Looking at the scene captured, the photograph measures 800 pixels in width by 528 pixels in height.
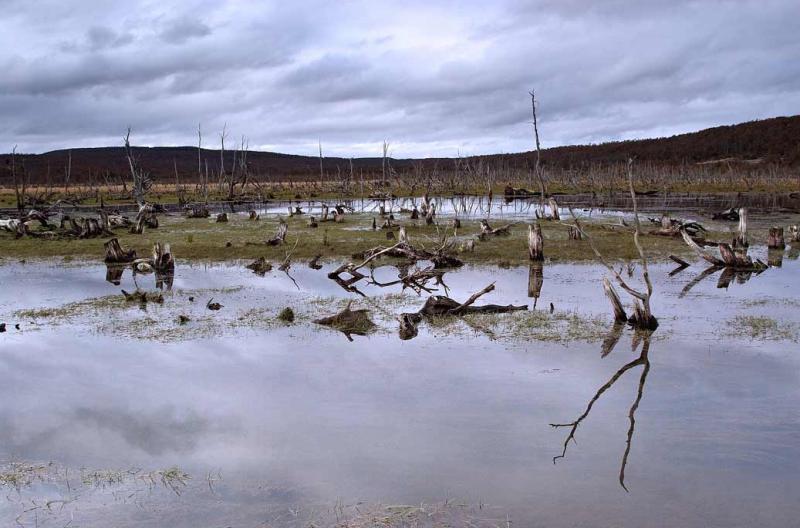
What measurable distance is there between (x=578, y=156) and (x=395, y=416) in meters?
149

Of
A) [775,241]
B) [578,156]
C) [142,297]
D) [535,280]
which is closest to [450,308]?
[535,280]

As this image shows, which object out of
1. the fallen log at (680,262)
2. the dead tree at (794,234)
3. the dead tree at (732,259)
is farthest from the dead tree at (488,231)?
the dead tree at (794,234)

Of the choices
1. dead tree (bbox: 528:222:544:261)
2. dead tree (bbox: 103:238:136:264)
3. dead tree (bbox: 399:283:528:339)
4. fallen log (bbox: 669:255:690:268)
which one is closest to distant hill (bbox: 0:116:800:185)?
dead tree (bbox: 528:222:544:261)

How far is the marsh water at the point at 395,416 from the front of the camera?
21.6 ft

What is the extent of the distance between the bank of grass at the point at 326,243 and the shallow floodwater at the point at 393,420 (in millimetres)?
7598

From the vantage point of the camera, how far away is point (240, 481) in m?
7.05

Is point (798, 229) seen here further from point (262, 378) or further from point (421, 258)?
point (262, 378)

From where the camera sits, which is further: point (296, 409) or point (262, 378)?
point (262, 378)

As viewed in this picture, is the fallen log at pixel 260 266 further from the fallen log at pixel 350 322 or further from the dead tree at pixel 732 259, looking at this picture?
the dead tree at pixel 732 259

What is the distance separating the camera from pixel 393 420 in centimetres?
870

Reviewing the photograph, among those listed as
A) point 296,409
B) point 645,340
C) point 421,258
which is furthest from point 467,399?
point 421,258

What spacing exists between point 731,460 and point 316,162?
174m

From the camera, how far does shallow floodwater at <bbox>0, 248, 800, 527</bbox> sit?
259 inches

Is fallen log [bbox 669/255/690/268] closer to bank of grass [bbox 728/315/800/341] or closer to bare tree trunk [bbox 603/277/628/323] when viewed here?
bank of grass [bbox 728/315/800/341]
